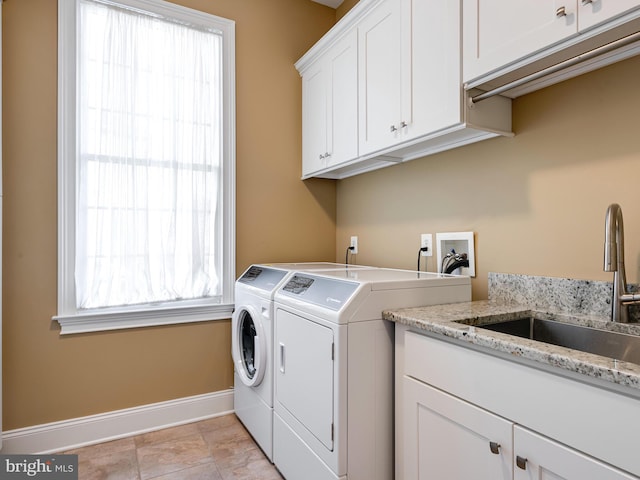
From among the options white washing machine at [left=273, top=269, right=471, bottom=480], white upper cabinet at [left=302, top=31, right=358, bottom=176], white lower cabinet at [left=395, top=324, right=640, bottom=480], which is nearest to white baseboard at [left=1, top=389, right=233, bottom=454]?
white washing machine at [left=273, top=269, right=471, bottom=480]

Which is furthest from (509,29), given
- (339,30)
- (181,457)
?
(181,457)

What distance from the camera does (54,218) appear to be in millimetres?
2107

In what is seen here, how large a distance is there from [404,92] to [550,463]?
4.97 feet

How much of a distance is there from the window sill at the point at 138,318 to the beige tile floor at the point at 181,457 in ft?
2.16

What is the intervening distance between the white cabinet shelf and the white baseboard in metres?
1.75

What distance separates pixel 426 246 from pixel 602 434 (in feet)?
4.50

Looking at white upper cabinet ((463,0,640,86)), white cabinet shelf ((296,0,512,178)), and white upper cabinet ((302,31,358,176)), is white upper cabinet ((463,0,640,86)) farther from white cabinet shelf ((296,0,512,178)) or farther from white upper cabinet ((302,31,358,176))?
white upper cabinet ((302,31,358,176))

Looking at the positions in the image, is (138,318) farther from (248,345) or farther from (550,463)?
(550,463)

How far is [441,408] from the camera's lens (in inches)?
49.5

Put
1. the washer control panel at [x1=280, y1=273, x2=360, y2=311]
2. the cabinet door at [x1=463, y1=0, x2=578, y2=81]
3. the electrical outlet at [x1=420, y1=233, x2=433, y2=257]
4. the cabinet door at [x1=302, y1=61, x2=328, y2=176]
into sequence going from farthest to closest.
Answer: the cabinet door at [x1=302, y1=61, x2=328, y2=176]
the electrical outlet at [x1=420, y1=233, x2=433, y2=257]
the washer control panel at [x1=280, y1=273, x2=360, y2=311]
the cabinet door at [x1=463, y1=0, x2=578, y2=81]

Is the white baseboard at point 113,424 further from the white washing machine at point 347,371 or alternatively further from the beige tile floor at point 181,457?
the white washing machine at point 347,371

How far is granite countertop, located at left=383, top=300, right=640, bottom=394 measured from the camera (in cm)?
83

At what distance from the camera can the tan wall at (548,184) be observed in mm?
1347

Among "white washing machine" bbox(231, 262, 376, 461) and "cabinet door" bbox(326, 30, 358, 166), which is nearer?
"white washing machine" bbox(231, 262, 376, 461)
